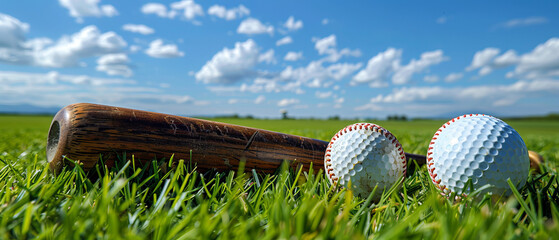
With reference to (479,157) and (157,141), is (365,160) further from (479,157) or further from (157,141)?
(157,141)

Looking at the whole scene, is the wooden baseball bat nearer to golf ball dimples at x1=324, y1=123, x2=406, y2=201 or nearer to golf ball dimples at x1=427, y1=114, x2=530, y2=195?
golf ball dimples at x1=324, y1=123, x2=406, y2=201

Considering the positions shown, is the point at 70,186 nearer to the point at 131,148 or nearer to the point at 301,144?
the point at 131,148

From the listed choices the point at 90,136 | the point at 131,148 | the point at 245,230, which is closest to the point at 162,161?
the point at 131,148

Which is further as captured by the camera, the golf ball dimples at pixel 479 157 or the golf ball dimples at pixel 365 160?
the golf ball dimples at pixel 365 160

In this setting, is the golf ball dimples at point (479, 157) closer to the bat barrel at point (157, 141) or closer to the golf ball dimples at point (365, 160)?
the golf ball dimples at point (365, 160)

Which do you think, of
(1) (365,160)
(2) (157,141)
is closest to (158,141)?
(2) (157,141)

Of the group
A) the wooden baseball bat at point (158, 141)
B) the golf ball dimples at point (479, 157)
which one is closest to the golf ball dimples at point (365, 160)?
the golf ball dimples at point (479, 157)

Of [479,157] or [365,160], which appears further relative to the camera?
[365,160]
